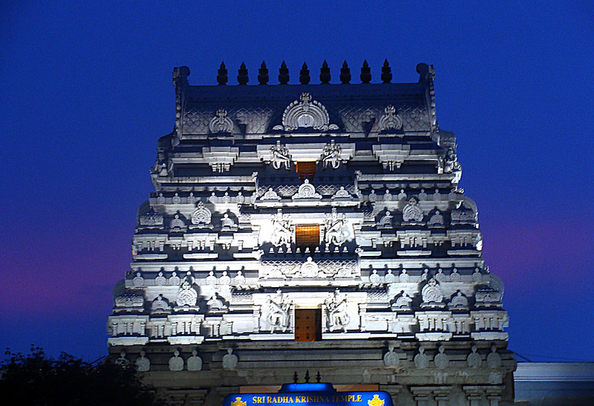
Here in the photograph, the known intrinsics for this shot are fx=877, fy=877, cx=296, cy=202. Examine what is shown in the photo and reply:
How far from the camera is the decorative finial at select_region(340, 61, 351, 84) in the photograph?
43.0 meters

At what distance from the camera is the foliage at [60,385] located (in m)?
25.3

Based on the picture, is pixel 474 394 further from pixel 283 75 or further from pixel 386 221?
pixel 283 75

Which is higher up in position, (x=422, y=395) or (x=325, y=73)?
(x=325, y=73)

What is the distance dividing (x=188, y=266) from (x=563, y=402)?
16666 millimetres

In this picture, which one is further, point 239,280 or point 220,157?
point 220,157

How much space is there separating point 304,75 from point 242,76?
120 inches

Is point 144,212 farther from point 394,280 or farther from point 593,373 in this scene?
point 593,373

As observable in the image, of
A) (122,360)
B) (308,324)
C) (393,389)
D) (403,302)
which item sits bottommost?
(393,389)

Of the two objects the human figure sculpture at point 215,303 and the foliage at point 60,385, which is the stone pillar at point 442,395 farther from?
the foliage at point 60,385

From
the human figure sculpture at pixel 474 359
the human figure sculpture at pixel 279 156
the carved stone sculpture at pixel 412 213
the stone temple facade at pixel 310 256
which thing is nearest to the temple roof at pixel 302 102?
the stone temple facade at pixel 310 256

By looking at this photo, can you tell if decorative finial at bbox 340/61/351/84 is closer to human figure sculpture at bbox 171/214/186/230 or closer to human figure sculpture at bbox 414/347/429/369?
human figure sculpture at bbox 171/214/186/230

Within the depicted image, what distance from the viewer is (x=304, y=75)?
4316 cm

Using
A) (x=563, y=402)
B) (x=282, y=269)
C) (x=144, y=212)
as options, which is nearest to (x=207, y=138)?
(x=144, y=212)

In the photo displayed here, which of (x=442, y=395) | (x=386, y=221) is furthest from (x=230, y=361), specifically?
(x=386, y=221)
